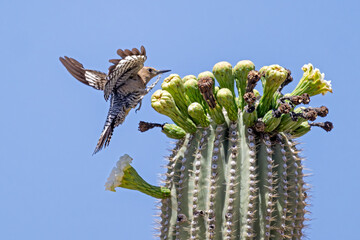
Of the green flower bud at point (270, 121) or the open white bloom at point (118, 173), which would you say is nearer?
the green flower bud at point (270, 121)

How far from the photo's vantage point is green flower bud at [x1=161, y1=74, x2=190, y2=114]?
5.19 metres

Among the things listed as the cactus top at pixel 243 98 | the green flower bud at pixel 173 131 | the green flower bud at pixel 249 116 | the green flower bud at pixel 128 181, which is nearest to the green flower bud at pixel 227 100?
the cactus top at pixel 243 98

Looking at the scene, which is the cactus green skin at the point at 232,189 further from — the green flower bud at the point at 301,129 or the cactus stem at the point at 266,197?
the green flower bud at the point at 301,129

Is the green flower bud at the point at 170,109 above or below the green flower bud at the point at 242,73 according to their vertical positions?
below

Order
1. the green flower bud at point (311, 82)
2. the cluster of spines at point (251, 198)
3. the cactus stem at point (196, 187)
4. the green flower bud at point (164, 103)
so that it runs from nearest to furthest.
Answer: the cluster of spines at point (251, 198)
the cactus stem at point (196, 187)
the green flower bud at point (164, 103)
the green flower bud at point (311, 82)

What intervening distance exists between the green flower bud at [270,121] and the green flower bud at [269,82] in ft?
0.47

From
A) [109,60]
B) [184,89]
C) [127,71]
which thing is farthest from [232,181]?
[127,71]

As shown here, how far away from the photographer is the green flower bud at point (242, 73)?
17.0ft

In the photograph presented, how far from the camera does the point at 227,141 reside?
Answer: 491 cm

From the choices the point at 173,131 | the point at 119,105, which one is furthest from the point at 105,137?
the point at 173,131

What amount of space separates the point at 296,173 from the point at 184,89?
4.52 ft

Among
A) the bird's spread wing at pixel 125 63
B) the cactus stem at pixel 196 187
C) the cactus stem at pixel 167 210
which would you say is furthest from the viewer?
the bird's spread wing at pixel 125 63

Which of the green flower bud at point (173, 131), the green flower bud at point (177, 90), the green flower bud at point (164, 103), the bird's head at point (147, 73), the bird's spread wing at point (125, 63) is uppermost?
the bird's head at point (147, 73)

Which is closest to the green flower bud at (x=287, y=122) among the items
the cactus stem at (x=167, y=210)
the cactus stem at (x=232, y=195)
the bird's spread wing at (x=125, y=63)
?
the cactus stem at (x=232, y=195)
